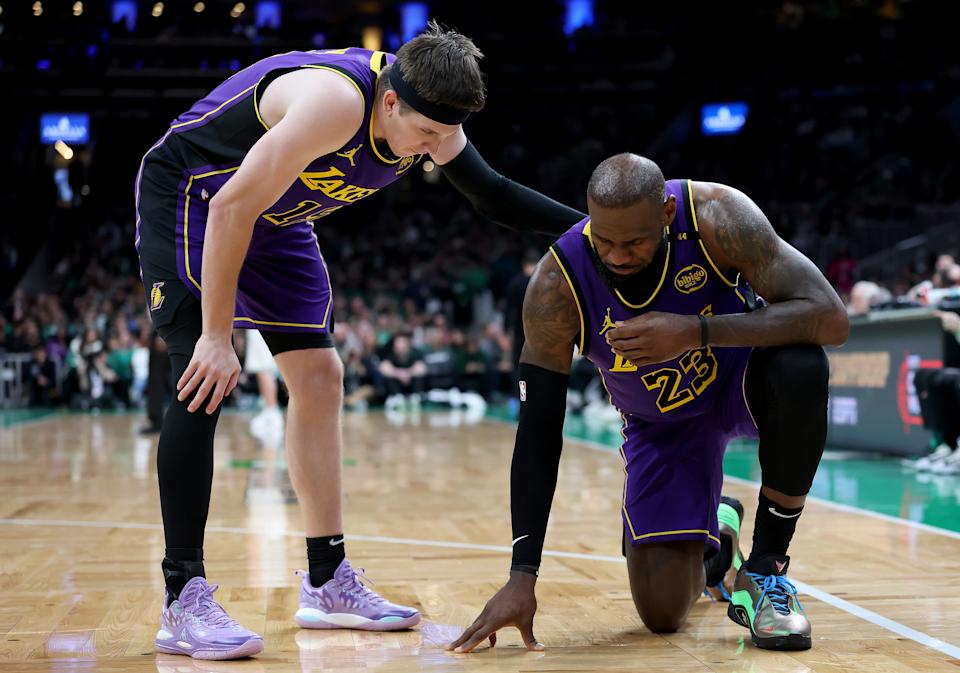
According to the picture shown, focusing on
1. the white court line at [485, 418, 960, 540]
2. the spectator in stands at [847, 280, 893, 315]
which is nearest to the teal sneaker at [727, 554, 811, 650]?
the white court line at [485, 418, 960, 540]

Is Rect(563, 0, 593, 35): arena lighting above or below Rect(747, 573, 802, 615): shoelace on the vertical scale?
above

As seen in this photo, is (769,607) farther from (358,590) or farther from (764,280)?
(358,590)

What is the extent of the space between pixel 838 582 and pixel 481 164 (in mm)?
1597

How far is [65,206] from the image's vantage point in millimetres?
22000

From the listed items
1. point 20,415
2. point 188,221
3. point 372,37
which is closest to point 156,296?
point 188,221

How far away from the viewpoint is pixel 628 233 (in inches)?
89.1

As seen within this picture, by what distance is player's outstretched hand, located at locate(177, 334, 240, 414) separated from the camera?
7.63 feet

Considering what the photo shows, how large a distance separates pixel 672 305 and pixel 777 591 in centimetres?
70

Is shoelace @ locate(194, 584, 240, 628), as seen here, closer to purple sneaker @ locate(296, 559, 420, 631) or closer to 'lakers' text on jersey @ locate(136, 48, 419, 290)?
purple sneaker @ locate(296, 559, 420, 631)

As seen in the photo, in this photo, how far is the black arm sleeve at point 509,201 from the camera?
113 inches

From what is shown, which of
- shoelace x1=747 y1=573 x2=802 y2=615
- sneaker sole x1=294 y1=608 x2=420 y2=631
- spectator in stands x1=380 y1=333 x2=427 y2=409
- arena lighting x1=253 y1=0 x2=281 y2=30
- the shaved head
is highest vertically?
arena lighting x1=253 y1=0 x2=281 y2=30

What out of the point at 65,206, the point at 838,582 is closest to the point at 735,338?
the point at 838,582

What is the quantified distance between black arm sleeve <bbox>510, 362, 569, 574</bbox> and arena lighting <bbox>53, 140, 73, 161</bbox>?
70.0 feet

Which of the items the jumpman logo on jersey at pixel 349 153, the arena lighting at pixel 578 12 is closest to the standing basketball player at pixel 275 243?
the jumpman logo on jersey at pixel 349 153
